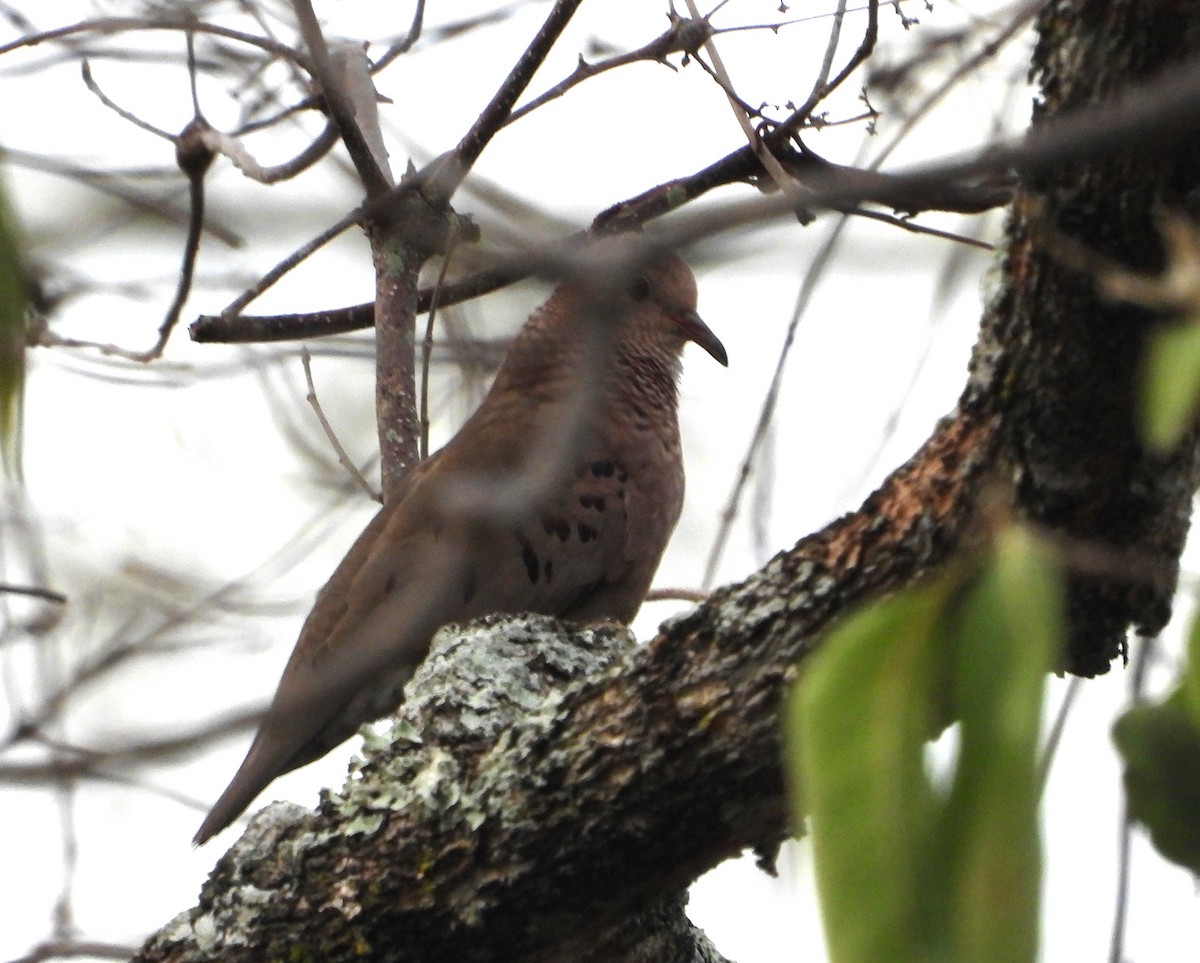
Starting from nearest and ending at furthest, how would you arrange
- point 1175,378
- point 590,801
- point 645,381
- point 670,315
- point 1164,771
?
1. point 1175,378
2. point 1164,771
3. point 590,801
4. point 645,381
5. point 670,315

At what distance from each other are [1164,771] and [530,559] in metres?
2.85

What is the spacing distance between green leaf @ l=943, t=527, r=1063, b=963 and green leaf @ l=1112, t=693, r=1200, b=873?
26cm

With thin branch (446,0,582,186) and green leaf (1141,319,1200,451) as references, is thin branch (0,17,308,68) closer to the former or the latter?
thin branch (446,0,582,186)

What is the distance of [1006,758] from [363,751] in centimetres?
181

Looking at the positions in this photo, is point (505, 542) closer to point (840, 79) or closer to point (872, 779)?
point (840, 79)

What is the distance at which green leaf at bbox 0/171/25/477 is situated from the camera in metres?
1.19

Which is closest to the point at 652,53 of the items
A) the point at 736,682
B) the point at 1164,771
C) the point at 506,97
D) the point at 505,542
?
the point at 506,97

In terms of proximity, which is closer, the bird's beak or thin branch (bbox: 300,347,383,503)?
thin branch (bbox: 300,347,383,503)

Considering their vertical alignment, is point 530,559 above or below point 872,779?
above

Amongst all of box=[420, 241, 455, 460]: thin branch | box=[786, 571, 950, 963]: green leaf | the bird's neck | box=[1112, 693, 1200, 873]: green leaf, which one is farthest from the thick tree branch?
the bird's neck

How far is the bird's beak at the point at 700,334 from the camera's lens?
4.97 metres

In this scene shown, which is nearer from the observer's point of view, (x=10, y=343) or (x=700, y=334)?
(x=10, y=343)

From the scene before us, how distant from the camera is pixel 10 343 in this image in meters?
1.18

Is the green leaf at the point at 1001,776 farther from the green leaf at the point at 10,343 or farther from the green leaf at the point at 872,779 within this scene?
the green leaf at the point at 10,343
